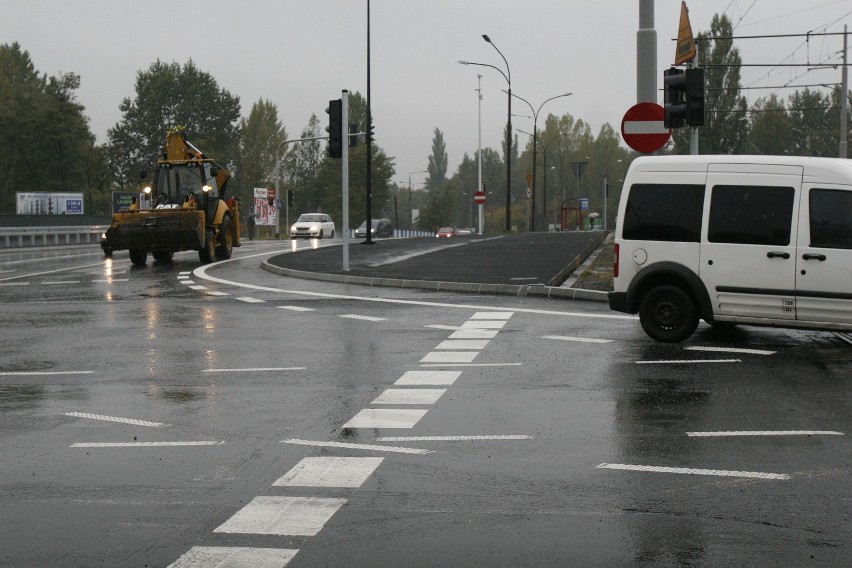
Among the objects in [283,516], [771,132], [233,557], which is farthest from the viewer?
[771,132]

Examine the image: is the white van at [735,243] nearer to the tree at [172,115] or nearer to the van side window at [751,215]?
the van side window at [751,215]

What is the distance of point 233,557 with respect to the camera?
4828mm

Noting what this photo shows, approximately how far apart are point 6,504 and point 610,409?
4.33 m

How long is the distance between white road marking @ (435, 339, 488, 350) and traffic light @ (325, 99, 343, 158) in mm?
12802

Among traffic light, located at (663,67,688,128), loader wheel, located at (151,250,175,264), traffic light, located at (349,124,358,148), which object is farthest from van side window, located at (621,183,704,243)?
loader wheel, located at (151,250,175,264)

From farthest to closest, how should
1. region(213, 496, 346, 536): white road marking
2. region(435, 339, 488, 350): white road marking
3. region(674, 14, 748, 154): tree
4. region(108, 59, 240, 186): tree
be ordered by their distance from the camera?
region(108, 59, 240, 186): tree < region(674, 14, 748, 154): tree < region(435, 339, 488, 350): white road marking < region(213, 496, 346, 536): white road marking

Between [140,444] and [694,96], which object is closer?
[140,444]

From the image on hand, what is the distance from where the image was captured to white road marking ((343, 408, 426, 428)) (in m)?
7.87

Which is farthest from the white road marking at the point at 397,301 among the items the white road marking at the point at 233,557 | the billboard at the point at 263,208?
the billboard at the point at 263,208

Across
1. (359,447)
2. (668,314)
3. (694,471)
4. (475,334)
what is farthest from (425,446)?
(475,334)

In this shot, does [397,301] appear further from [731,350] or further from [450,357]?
[731,350]

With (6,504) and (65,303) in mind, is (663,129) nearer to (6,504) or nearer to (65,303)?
(65,303)

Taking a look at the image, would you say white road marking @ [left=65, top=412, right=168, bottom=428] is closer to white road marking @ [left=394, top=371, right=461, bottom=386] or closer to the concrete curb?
white road marking @ [left=394, top=371, right=461, bottom=386]

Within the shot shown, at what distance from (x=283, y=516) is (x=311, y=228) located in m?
57.3
